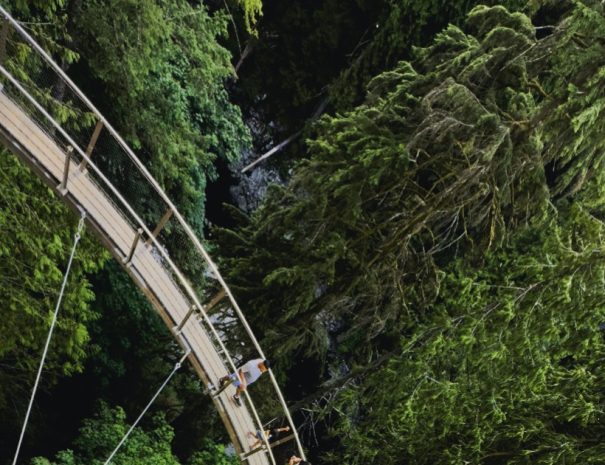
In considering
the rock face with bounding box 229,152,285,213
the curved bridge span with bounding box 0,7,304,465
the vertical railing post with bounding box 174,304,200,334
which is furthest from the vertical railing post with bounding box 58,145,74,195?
the rock face with bounding box 229,152,285,213

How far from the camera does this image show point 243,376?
5.93 m

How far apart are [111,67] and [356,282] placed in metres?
3.66

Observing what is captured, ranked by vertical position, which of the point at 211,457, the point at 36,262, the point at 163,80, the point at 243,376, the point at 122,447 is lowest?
the point at 243,376

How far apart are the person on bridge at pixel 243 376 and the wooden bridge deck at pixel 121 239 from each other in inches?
2.5

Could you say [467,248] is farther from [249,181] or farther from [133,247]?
[249,181]

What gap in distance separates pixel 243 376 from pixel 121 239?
1.47 meters

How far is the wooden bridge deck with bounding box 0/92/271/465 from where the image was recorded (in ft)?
17.2

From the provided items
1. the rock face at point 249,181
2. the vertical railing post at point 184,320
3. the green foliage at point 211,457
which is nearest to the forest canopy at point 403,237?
the green foliage at point 211,457

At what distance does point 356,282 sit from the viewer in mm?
8477

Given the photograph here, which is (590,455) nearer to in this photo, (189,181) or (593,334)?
(593,334)

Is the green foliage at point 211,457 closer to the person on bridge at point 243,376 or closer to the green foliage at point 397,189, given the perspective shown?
the green foliage at point 397,189

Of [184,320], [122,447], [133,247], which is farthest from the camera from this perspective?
[122,447]

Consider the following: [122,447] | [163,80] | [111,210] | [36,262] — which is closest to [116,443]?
[122,447]

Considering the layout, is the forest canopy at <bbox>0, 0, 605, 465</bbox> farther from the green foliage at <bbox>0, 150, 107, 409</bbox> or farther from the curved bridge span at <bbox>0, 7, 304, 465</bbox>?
the curved bridge span at <bbox>0, 7, 304, 465</bbox>
